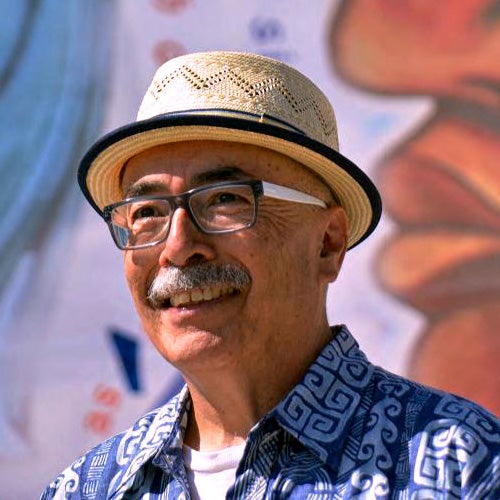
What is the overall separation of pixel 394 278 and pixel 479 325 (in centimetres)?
30

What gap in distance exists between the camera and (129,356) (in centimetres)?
338

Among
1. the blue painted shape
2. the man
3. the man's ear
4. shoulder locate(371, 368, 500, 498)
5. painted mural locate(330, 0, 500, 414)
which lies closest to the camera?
shoulder locate(371, 368, 500, 498)

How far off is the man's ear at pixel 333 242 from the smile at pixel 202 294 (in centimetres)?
22

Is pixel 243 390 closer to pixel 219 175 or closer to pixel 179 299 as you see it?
pixel 179 299

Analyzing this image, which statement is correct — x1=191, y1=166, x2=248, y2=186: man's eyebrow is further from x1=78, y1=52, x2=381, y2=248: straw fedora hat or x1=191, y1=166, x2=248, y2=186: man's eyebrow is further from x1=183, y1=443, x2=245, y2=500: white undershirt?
x1=183, y1=443, x2=245, y2=500: white undershirt

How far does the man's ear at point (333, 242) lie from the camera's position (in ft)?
6.07

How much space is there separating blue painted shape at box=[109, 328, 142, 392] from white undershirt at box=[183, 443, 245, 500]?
1.62 m

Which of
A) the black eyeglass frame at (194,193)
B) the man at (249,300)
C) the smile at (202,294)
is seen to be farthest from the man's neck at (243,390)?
the black eyeglass frame at (194,193)

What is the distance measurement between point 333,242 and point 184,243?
1.07 ft

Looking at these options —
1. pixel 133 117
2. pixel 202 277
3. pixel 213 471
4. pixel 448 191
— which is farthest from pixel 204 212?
pixel 133 117

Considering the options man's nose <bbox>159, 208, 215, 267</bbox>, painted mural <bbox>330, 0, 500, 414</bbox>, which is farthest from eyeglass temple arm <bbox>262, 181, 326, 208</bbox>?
painted mural <bbox>330, 0, 500, 414</bbox>

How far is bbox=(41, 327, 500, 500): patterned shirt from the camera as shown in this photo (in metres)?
1.52

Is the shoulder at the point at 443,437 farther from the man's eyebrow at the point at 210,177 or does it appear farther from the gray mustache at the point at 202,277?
the man's eyebrow at the point at 210,177

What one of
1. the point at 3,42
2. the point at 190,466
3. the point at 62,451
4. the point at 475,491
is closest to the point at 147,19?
the point at 3,42
